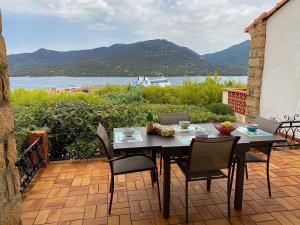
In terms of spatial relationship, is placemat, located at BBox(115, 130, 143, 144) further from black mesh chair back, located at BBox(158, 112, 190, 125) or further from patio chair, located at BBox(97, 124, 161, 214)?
black mesh chair back, located at BBox(158, 112, 190, 125)

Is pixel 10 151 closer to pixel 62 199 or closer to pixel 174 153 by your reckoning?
pixel 174 153

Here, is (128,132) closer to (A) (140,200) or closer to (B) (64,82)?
(A) (140,200)

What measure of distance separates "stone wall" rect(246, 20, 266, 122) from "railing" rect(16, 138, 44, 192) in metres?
4.32

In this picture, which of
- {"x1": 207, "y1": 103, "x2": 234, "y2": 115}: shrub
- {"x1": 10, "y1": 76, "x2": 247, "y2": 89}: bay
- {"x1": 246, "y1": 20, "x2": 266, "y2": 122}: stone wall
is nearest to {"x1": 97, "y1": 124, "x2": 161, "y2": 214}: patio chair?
{"x1": 246, "y1": 20, "x2": 266, "y2": 122}: stone wall

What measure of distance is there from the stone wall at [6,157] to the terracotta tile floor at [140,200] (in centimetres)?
121

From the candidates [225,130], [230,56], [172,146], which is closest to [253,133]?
[225,130]

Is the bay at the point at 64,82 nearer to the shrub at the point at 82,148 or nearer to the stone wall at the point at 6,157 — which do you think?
the shrub at the point at 82,148

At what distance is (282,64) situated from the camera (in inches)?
181

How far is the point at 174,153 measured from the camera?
2.24 metres

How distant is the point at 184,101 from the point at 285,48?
4270mm

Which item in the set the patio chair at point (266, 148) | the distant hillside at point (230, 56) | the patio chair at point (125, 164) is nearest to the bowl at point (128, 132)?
the patio chair at point (125, 164)

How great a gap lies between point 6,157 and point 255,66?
5209mm

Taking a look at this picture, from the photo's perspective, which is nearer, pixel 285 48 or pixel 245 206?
pixel 245 206

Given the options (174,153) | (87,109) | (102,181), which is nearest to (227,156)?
(174,153)
